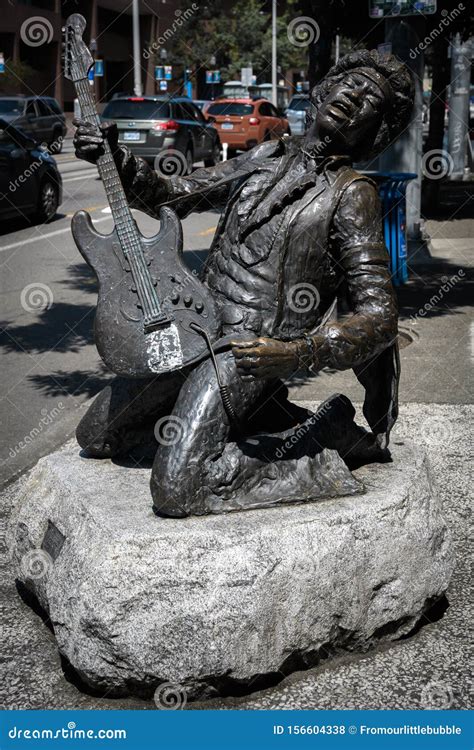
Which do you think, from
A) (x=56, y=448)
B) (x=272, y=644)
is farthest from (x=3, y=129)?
(x=272, y=644)

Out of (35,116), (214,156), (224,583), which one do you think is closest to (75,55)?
(224,583)

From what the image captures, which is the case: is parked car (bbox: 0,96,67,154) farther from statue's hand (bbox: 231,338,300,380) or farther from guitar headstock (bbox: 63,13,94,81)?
statue's hand (bbox: 231,338,300,380)

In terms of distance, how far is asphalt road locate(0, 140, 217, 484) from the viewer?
6.21 meters

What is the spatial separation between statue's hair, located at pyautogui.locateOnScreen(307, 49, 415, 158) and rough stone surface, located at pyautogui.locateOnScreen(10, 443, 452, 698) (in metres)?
1.37

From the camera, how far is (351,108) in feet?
11.7

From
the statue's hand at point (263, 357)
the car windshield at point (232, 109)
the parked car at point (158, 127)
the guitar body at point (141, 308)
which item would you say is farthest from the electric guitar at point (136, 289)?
the car windshield at point (232, 109)

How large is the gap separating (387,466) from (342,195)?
111 cm

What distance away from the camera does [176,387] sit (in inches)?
146

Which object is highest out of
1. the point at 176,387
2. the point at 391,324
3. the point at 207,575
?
the point at 391,324

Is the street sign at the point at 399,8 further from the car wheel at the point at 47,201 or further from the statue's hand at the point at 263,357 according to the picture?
the statue's hand at the point at 263,357

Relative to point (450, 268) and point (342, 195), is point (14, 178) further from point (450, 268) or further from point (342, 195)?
point (342, 195)

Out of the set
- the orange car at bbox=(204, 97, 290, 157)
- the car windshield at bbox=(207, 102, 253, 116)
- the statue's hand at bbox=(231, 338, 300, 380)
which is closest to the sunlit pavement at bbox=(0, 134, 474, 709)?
the statue's hand at bbox=(231, 338, 300, 380)

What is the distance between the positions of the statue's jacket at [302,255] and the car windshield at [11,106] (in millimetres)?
20715

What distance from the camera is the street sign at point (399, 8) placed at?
1008cm
